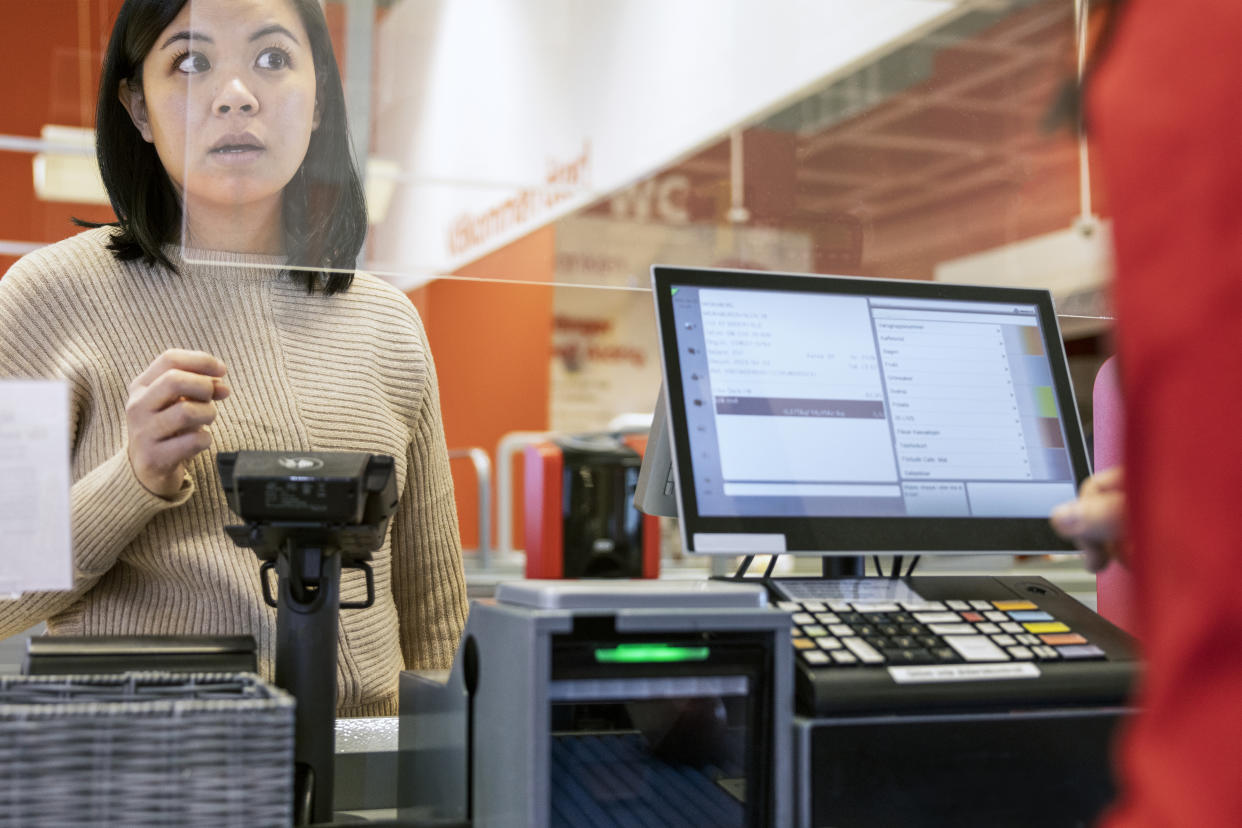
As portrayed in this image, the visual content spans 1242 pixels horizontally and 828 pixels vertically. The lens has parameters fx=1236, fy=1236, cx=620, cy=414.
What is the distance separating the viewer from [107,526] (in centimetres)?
125

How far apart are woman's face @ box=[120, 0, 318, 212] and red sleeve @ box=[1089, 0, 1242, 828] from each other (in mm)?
1052

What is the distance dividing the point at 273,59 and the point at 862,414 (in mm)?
721

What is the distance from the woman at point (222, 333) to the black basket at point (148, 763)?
0.41 metres

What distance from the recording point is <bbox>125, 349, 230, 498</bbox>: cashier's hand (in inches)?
43.1

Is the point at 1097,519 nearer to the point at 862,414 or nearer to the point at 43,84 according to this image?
the point at 862,414

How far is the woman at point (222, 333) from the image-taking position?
1.30 m

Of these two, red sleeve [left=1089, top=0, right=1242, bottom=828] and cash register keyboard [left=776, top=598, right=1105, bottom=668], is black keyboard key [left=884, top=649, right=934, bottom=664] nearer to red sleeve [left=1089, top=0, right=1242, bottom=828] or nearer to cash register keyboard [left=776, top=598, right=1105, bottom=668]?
cash register keyboard [left=776, top=598, right=1105, bottom=668]

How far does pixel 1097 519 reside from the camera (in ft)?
2.20

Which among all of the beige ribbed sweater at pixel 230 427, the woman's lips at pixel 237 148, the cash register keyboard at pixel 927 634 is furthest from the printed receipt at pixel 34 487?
the cash register keyboard at pixel 927 634

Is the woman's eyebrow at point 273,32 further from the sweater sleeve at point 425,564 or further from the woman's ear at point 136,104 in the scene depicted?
the sweater sleeve at point 425,564

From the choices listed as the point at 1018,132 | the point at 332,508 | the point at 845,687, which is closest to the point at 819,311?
the point at 845,687

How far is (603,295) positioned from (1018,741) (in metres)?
8.33

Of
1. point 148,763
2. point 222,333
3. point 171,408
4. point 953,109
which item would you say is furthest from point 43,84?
point 148,763

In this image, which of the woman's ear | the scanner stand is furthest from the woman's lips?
the scanner stand
